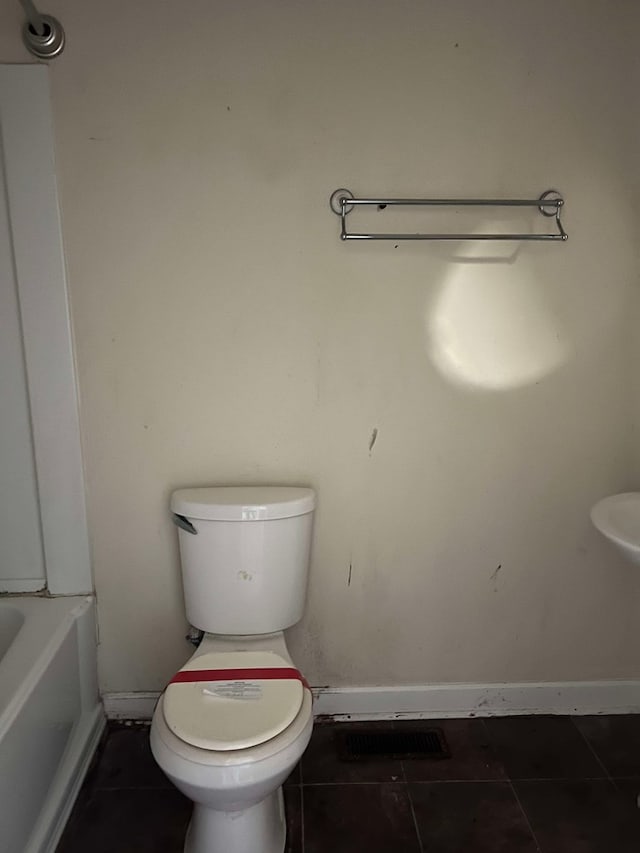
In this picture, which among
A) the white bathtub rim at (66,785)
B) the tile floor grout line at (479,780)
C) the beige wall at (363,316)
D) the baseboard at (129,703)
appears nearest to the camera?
the white bathtub rim at (66,785)

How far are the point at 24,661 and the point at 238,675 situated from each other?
51 cm

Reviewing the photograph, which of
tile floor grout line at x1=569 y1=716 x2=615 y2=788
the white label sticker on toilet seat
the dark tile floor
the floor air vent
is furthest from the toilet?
tile floor grout line at x1=569 y1=716 x2=615 y2=788

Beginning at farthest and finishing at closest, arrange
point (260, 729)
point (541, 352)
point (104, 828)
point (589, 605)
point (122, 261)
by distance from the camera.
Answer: point (589, 605) → point (541, 352) → point (122, 261) → point (104, 828) → point (260, 729)

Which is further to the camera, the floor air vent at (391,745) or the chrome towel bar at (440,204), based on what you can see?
the floor air vent at (391,745)

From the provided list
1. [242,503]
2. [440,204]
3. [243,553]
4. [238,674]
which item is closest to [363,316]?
[440,204]

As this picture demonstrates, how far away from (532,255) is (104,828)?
5.99 feet

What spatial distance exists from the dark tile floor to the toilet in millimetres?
133

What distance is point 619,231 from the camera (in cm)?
164

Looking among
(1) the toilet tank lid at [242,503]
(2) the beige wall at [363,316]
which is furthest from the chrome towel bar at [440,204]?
(1) the toilet tank lid at [242,503]

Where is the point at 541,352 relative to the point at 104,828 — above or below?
above

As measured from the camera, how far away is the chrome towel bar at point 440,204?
60.4 inches

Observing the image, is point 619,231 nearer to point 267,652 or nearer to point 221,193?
point 221,193

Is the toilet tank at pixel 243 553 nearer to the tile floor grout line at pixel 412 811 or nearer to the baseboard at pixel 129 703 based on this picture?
the baseboard at pixel 129 703

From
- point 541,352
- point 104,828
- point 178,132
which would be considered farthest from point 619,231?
point 104,828
